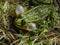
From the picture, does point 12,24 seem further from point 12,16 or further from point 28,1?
point 28,1

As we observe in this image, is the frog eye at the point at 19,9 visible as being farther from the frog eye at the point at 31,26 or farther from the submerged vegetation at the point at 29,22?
the frog eye at the point at 31,26

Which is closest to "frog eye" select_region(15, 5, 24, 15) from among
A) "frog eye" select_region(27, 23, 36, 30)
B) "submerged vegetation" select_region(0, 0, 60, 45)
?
"submerged vegetation" select_region(0, 0, 60, 45)

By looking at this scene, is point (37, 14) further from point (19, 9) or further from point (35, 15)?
point (19, 9)

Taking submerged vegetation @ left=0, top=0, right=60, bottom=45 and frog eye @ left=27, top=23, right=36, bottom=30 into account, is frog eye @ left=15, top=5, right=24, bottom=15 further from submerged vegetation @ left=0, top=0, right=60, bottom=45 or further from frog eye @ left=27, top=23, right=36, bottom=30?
frog eye @ left=27, top=23, right=36, bottom=30

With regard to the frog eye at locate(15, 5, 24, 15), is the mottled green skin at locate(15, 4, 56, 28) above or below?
below

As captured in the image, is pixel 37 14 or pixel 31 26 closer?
pixel 31 26

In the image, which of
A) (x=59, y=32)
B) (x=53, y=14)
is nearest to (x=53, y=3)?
(x=53, y=14)

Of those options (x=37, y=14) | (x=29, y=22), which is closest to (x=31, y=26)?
(x=29, y=22)
